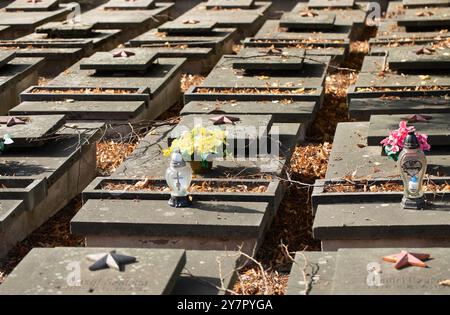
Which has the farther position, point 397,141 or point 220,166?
point 220,166

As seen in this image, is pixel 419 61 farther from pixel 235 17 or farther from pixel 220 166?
pixel 235 17

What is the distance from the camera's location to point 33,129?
32.7 ft

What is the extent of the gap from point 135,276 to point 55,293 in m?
0.52

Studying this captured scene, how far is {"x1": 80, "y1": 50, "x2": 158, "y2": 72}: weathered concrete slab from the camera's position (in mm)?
12867

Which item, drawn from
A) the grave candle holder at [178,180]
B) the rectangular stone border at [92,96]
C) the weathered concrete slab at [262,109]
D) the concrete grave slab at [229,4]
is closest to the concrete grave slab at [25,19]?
the concrete grave slab at [229,4]

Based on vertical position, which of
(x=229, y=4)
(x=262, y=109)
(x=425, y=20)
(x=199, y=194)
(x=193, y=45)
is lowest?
(x=229, y=4)

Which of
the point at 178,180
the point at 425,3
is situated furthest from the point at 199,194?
the point at 425,3

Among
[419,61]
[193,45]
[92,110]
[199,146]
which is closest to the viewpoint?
[199,146]

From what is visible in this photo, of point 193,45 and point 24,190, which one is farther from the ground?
point 24,190

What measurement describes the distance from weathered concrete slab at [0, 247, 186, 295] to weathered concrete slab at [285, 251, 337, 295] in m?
0.80

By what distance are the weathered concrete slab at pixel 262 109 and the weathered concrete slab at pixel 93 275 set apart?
4.39 meters

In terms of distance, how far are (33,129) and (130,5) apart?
1002cm

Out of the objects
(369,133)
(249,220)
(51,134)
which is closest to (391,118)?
(369,133)

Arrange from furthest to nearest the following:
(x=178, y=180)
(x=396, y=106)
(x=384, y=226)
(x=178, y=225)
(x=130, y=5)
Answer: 1. (x=130, y=5)
2. (x=396, y=106)
3. (x=178, y=180)
4. (x=178, y=225)
5. (x=384, y=226)
